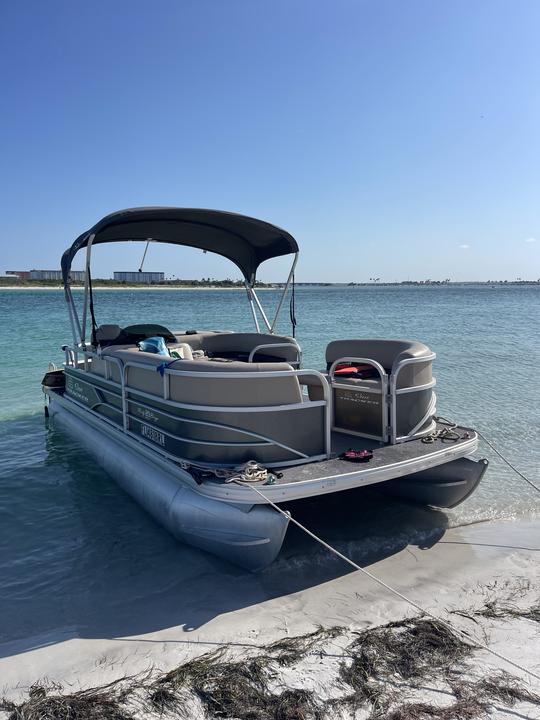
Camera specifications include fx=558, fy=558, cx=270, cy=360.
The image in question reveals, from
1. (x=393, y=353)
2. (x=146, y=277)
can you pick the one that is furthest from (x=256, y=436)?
(x=146, y=277)

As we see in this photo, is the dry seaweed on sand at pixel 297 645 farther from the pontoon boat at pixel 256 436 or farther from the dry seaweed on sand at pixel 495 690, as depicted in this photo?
the dry seaweed on sand at pixel 495 690

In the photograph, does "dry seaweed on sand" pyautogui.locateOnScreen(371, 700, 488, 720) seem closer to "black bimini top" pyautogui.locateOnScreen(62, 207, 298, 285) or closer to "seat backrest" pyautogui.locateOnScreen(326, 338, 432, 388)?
"seat backrest" pyautogui.locateOnScreen(326, 338, 432, 388)

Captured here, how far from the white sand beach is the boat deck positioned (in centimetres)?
84

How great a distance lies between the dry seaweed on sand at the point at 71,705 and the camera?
113 inches

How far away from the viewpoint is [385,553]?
4824mm

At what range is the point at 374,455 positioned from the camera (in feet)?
15.4

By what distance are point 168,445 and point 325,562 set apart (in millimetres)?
1677

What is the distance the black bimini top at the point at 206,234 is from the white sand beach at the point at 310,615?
398cm

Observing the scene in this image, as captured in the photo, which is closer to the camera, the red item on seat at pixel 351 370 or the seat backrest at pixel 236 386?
the seat backrest at pixel 236 386

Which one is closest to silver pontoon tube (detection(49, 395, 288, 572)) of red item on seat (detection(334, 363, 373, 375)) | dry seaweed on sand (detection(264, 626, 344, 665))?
dry seaweed on sand (detection(264, 626, 344, 665))

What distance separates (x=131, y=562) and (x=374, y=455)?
225cm

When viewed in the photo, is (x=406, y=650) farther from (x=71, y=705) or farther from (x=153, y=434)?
(x=153, y=434)

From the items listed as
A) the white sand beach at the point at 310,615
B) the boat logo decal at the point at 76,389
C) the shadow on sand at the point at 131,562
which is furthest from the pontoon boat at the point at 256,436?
the boat logo decal at the point at 76,389

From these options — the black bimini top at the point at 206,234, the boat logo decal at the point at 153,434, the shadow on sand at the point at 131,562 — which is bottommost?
the shadow on sand at the point at 131,562
